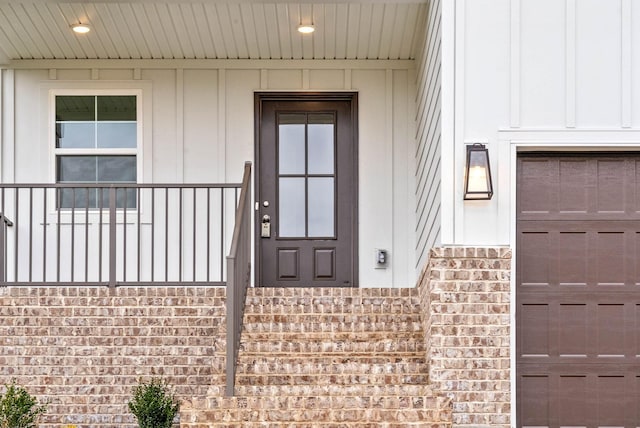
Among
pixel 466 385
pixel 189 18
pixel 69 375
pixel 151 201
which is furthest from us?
pixel 151 201

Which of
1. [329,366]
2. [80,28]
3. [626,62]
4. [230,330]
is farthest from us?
[80,28]

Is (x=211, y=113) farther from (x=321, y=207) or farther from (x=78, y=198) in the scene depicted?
(x=78, y=198)

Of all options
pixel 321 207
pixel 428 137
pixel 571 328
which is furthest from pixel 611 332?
pixel 321 207

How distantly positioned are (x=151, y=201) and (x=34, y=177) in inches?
42.4

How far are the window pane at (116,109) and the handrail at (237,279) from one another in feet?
6.04

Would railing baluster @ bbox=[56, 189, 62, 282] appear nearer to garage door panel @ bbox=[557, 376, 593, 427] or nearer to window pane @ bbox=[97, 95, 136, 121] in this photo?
window pane @ bbox=[97, 95, 136, 121]

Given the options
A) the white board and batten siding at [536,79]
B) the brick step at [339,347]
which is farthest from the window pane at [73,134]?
the white board and batten siding at [536,79]

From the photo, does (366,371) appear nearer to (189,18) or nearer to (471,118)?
(471,118)

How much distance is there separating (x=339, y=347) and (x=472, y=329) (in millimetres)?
1055

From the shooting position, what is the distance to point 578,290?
7.84m

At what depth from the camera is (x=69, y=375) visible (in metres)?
8.42

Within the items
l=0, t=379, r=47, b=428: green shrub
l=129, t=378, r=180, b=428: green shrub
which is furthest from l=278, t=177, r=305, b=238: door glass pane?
l=0, t=379, r=47, b=428: green shrub

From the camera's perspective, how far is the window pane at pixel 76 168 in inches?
395

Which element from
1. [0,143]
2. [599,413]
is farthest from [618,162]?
[0,143]
